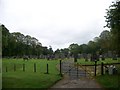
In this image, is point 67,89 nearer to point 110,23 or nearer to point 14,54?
point 110,23

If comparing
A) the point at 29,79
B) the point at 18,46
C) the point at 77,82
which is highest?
the point at 18,46

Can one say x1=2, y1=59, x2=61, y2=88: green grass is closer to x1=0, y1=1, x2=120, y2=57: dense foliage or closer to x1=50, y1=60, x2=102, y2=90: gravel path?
x1=50, y1=60, x2=102, y2=90: gravel path

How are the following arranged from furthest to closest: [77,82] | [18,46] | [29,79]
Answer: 1. [18,46]
2. [29,79]
3. [77,82]

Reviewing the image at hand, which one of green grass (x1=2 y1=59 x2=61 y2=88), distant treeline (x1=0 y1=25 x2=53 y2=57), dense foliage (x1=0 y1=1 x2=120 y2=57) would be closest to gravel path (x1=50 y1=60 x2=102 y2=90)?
green grass (x1=2 y1=59 x2=61 y2=88)

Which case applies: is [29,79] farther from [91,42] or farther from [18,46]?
[91,42]

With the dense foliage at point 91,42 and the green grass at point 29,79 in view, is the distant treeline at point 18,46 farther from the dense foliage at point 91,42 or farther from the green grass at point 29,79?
the green grass at point 29,79

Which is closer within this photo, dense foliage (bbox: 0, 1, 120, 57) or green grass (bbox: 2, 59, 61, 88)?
green grass (bbox: 2, 59, 61, 88)

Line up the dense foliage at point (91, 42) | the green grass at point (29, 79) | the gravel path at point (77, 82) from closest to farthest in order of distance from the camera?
the green grass at point (29, 79)
the gravel path at point (77, 82)
the dense foliage at point (91, 42)

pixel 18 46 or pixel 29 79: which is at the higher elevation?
pixel 18 46

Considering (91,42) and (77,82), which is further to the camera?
(91,42)

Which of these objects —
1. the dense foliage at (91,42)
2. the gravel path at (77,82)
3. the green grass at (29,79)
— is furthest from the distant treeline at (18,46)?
the gravel path at (77,82)

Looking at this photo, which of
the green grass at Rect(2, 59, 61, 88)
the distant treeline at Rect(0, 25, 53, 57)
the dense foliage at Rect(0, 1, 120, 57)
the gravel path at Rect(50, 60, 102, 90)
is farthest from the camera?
the distant treeline at Rect(0, 25, 53, 57)

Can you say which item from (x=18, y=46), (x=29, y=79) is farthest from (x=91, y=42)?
(x=29, y=79)

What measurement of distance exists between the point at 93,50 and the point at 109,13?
116m
